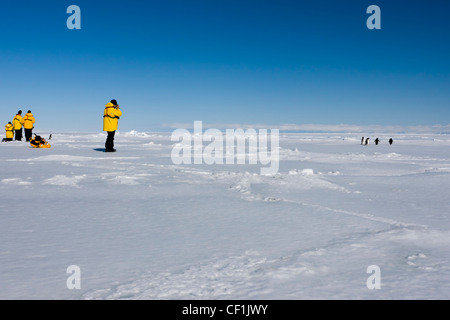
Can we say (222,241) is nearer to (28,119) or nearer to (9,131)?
(28,119)

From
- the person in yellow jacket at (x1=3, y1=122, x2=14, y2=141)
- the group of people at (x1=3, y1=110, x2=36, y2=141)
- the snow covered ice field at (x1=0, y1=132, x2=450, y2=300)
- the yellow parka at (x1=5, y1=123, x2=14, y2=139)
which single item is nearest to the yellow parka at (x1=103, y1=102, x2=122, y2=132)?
the snow covered ice field at (x1=0, y1=132, x2=450, y2=300)

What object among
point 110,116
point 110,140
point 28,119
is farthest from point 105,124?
point 28,119

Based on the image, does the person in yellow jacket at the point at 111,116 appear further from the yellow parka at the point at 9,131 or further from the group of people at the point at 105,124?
the yellow parka at the point at 9,131

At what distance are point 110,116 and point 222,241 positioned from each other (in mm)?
10735

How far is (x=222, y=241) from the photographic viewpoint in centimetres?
321

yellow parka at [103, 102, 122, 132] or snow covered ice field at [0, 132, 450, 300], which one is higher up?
yellow parka at [103, 102, 122, 132]

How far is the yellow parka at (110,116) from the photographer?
1280 cm

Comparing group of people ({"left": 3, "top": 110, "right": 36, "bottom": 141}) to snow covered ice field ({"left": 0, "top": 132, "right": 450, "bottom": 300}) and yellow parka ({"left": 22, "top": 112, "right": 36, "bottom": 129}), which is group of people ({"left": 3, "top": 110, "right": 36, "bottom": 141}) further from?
snow covered ice field ({"left": 0, "top": 132, "right": 450, "bottom": 300})

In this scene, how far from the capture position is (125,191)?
576 cm

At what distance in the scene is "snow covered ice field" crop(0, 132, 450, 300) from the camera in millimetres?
2273

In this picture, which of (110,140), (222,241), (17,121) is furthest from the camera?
(17,121)

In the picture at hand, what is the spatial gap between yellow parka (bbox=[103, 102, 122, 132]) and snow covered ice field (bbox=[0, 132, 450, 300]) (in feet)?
21.8
